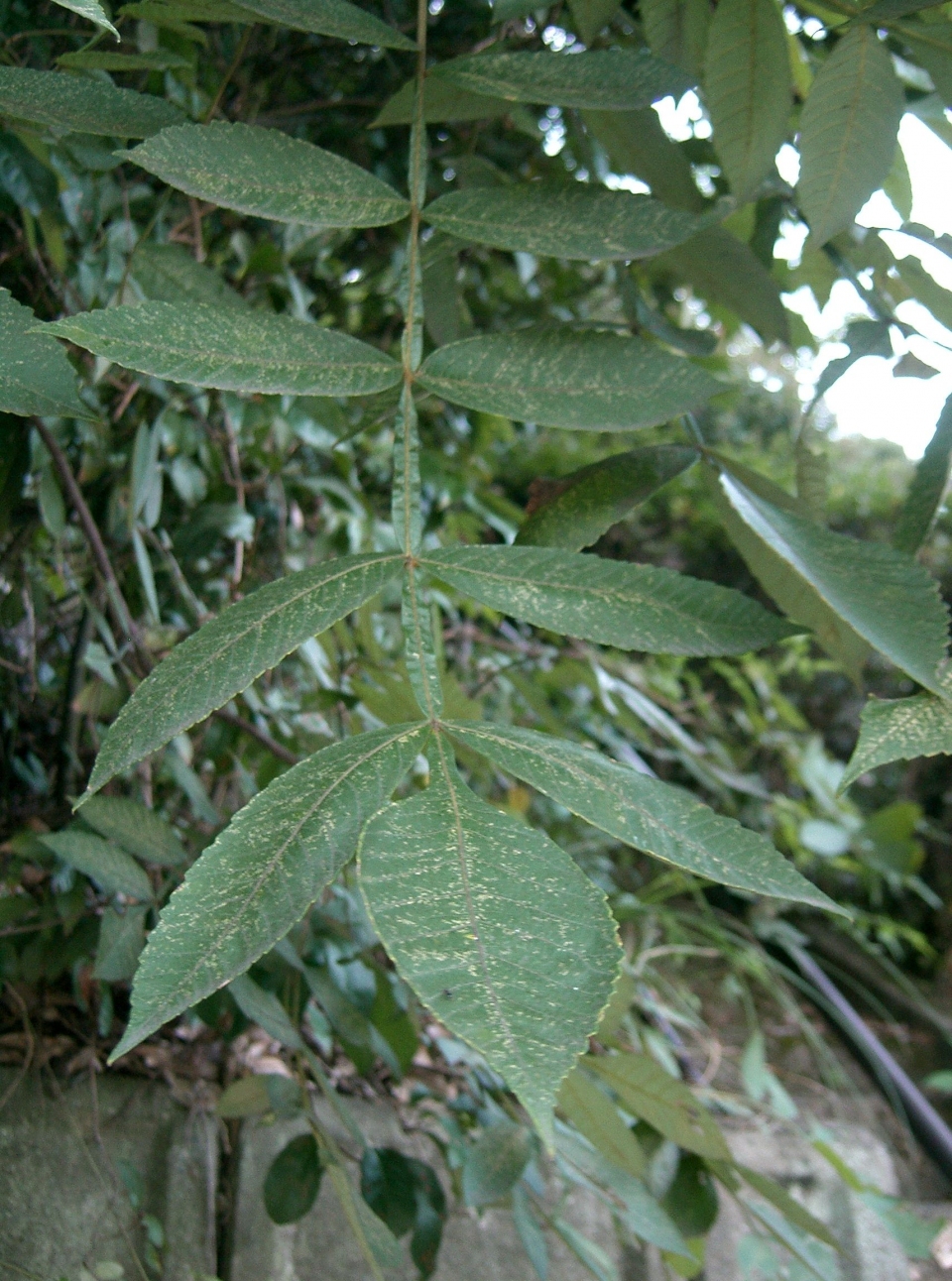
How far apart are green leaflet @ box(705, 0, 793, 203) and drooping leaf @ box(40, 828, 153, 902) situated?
2.20 ft

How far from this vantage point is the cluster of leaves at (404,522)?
396 mm

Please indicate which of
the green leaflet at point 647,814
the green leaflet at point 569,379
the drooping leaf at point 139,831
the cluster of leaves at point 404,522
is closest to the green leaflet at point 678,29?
the cluster of leaves at point 404,522

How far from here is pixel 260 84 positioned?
4.05 feet

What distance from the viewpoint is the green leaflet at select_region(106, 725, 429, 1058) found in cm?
36

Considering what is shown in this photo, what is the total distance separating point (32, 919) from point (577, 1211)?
27.9 inches

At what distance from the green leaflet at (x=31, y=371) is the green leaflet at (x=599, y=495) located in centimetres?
29

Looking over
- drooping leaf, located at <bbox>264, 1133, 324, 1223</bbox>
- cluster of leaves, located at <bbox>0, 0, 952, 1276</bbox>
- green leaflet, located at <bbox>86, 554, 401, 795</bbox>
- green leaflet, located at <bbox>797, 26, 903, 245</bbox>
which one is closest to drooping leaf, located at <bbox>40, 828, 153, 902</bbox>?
cluster of leaves, located at <bbox>0, 0, 952, 1276</bbox>

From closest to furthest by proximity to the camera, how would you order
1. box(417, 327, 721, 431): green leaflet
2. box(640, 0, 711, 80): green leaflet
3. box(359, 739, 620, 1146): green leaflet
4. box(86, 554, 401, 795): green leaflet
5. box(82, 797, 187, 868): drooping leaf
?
box(359, 739, 620, 1146): green leaflet → box(86, 554, 401, 795): green leaflet → box(417, 327, 721, 431): green leaflet → box(640, 0, 711, 80): green leaflet → box(82, 797, 187, 868): drooping leaf

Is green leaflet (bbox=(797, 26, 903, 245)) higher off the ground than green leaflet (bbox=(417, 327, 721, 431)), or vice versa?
green leaflet (bbox=(797, 26, 903, 245))

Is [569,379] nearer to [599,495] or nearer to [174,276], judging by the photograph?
[599,495]

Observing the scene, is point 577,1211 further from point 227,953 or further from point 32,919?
point 227,953

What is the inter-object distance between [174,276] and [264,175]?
0.31 meters

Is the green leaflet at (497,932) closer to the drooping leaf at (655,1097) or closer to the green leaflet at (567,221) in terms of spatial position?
the green leaflet at (567,221)

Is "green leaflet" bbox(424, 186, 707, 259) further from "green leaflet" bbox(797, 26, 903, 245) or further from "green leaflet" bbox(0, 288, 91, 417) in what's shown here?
"green leaflet" bbox(0, 288, 91, 417)
